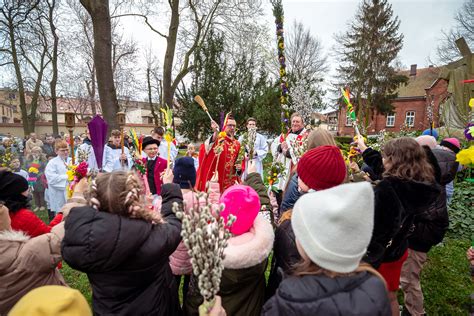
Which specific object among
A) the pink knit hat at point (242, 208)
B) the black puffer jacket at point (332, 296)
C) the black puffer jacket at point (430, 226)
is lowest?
the black puffer jacket at point (430, 226)

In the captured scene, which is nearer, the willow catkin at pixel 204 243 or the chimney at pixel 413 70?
the willow catkin at pixel 204 243

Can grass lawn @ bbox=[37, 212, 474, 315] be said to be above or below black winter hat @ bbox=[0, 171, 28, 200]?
below

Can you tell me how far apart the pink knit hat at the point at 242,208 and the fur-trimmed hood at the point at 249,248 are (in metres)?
0.05

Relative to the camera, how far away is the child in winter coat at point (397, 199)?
6.53 feet

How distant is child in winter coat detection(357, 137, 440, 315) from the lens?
1.99 m

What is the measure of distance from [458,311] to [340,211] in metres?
3.45

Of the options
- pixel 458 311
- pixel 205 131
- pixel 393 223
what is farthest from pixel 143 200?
pixel 205 131

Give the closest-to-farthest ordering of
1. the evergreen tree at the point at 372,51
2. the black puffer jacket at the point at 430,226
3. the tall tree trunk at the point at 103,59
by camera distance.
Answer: the black puffer jacket at the point at 430,226, the tall tree trunk at the point at 103,59, the evergreen tree at the point at 372,51

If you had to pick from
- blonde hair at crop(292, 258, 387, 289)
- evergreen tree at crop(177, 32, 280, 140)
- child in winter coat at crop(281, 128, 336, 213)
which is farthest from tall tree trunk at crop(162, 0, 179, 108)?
blonde hair at crop(292, 258, 387, 289)

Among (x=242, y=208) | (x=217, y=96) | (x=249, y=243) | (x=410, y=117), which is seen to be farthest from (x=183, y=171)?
(x=410, y=117)

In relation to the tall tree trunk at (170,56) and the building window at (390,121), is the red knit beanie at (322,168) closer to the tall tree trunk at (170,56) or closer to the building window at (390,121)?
the tall tree trunk at (170,56)

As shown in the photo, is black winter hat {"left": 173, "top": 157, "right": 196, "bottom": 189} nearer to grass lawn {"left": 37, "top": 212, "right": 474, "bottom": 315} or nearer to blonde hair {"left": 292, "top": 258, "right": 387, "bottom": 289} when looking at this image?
blonde hair {"left": 292, "top": 258, "right": 387, "bottom": 289}

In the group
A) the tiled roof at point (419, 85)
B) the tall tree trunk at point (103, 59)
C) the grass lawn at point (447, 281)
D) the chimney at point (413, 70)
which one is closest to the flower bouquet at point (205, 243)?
the grass lawn at point (447, 281)

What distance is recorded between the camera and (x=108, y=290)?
1.59m
